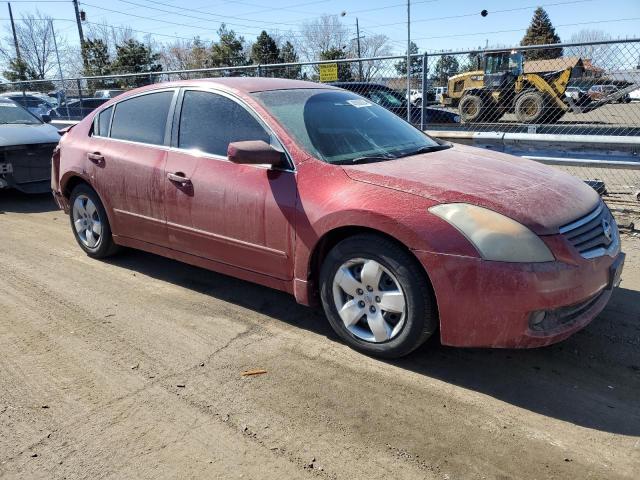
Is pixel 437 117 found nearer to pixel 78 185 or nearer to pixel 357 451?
pixel 78 185

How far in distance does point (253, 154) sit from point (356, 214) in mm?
814

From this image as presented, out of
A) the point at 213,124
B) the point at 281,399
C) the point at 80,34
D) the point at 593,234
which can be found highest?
the point at 80,34

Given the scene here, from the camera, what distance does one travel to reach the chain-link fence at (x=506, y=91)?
7.04 metres

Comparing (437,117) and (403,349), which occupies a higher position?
(437,117)

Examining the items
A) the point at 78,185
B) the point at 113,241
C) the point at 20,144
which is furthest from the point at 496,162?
the point at 20,144

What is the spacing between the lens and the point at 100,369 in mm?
3258

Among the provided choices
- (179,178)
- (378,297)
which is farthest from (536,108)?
(378,297)

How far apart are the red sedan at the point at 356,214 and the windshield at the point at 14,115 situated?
4854 millimetres

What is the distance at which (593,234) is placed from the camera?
3.08 metres

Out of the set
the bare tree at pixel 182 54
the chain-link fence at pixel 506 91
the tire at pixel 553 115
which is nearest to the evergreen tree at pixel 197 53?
the bare tree at pixel 182 54

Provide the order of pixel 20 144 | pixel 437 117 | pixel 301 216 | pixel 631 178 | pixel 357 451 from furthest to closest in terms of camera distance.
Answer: pixel 437 117, pixel 631 178, pixel 20 144, pixel 301 216, pixel 357 451

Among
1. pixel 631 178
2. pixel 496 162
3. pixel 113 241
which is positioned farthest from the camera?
pixel 631 178

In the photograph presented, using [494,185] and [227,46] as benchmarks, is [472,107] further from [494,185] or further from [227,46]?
[227,46]

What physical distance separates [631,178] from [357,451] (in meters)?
8.09
